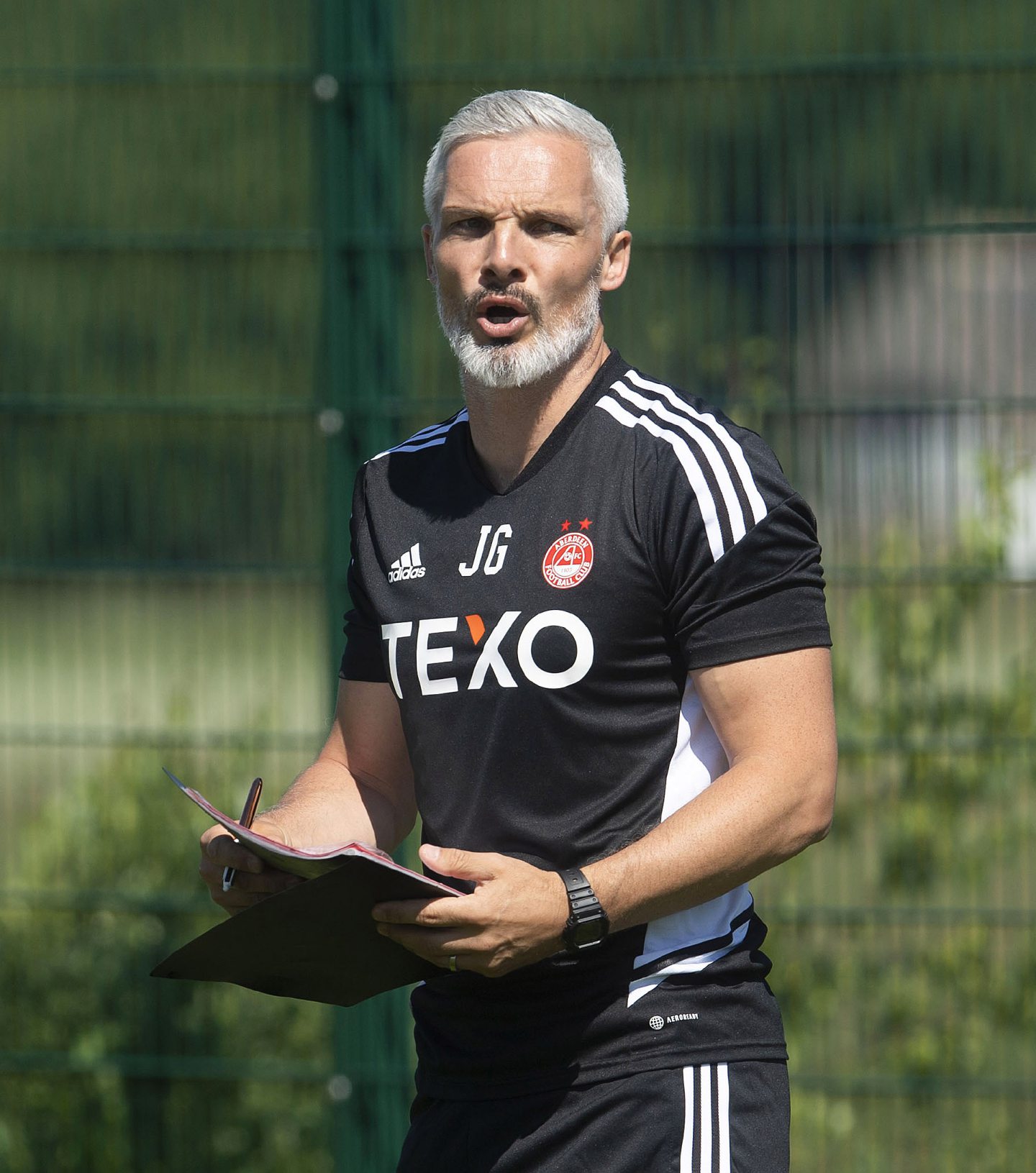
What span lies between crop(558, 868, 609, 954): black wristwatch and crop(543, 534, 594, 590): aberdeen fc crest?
45 centimetres

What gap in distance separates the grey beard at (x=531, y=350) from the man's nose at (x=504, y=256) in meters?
0.07

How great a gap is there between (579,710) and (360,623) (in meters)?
0.58

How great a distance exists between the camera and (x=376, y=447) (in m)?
4.37

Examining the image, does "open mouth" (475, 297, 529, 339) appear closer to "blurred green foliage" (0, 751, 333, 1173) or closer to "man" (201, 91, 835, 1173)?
"man" (201, 91, 835, 1173)

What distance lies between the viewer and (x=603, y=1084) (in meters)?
2.41

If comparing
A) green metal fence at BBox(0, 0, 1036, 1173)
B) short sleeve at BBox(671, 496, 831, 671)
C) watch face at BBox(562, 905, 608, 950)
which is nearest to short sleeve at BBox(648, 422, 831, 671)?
short sleeve at BBox(671, 496, 831, 671)

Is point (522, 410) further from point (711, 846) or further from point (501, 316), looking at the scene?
point (711, 846)

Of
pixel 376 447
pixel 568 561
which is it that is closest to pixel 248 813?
pixel 568 561

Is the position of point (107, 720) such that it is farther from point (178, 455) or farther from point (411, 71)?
point (411, 71)

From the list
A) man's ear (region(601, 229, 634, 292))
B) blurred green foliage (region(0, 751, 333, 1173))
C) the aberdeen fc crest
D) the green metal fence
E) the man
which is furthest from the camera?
blurred green foliage (region(0, 751, 333, 1173))

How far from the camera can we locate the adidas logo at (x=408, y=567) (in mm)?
2607

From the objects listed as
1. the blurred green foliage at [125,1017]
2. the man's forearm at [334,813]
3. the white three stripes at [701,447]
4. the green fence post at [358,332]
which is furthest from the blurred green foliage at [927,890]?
the white three stripes at [701,447]

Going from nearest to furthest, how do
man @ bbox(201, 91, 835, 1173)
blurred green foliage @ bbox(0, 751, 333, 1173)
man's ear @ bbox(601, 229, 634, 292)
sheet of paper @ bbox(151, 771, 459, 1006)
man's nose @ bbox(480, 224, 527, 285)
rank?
sheet of paper @ bbox(151, 771, 459, 1006) → man @ bbox(201, 91, 835, 1173) → man's nose @ bbox(480, 224, 527, 285) → man's ear @ bbox(601, 229, 634, 292) → blurred green foliage @ bbox(0, 751, 333, 1173)

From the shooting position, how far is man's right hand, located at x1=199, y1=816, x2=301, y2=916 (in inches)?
95.3
